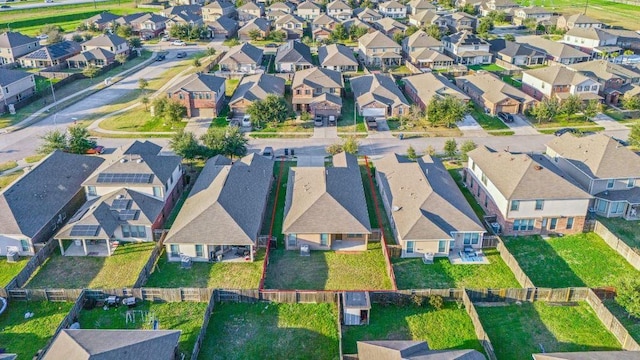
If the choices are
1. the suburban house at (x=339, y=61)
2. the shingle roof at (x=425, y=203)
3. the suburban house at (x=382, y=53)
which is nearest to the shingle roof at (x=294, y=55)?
the suburban house at (x=339, y=61)

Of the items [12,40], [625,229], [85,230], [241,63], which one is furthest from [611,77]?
[12,40]

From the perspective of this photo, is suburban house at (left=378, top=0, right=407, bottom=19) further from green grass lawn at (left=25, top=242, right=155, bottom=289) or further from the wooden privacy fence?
green grass lawn at (left=25, top=242, right=155, bottom=289)

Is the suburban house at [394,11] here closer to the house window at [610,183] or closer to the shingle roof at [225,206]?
the shingle roof at [225,206]

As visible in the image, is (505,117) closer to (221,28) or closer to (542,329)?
(542,329)

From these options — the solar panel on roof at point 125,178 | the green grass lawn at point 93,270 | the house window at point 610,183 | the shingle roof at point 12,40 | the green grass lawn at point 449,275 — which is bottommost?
the green grass lawn at point 93,270

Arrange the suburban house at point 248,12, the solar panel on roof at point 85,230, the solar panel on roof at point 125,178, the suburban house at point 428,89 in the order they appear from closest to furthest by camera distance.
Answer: the solar panel on roof at point 85,230
the solar panel on roof at point 125,178
the suburban house at point 428,89
the suburban house at point 248,12

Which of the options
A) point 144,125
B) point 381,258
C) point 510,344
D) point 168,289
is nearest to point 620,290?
point 510,344
